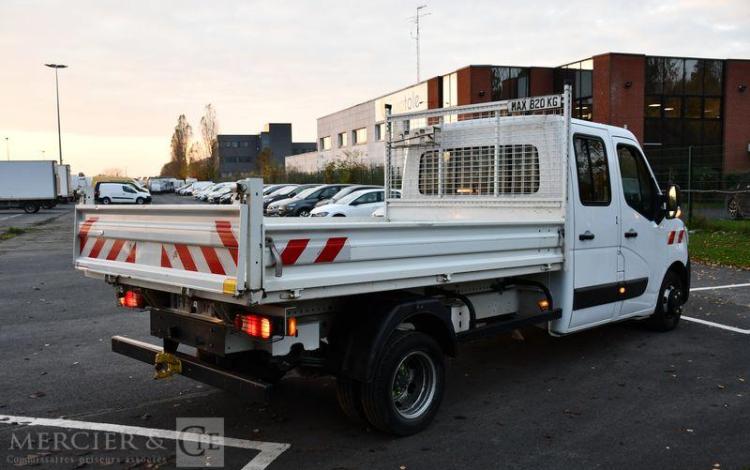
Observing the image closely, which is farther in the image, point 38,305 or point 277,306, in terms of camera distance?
point 38,305

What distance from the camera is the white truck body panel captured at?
3625cm

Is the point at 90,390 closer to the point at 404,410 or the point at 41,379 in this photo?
the point at 41,379

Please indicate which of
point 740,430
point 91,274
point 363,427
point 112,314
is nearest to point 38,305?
point 112,314

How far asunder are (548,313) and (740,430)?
5.49 feet

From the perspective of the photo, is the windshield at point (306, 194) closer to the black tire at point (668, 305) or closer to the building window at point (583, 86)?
the building window at point (583, 86)

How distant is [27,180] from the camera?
A: 36.7 m

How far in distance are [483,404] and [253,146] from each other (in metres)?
112

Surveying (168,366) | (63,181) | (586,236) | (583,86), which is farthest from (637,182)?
(63,181)

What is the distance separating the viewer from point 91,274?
4.91 meters

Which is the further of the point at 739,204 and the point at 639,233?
the point at 739,204

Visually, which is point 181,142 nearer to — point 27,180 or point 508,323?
point 27,180

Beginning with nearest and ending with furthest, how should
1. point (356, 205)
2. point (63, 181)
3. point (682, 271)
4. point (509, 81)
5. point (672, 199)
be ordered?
point (672, 199)
point (682, 271)
point (356, 205)
point (509, 81)
point (63, 181)

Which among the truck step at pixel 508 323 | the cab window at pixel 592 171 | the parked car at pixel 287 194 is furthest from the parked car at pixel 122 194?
the truck step at pixel 508 323

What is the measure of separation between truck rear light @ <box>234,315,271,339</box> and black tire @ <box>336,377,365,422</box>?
0.75 meters
